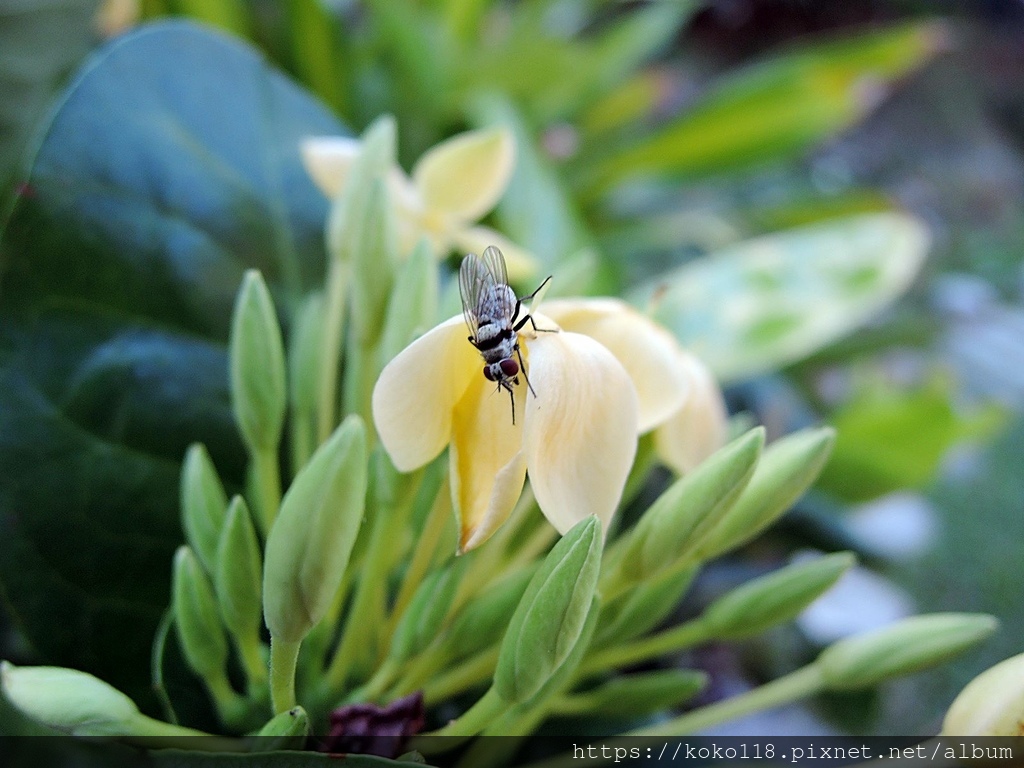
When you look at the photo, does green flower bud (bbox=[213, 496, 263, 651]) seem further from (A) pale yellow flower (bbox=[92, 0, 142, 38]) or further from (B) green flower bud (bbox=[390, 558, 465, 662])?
(A) pale yellow flower (bbox=[92, 0, 142, 38])

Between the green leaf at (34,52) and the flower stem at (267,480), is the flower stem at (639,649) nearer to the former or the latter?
the flower stem at (267,480)

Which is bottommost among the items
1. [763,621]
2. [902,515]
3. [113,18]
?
[902,515]

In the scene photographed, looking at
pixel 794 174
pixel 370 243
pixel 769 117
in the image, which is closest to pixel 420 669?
pixel 370 243

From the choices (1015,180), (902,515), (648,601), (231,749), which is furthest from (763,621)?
(1015,180)

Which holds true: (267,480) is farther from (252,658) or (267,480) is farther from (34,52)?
(34,52)

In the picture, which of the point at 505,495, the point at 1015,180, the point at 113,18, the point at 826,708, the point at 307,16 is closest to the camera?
the point at 505,495

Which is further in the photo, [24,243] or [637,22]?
[637,22]

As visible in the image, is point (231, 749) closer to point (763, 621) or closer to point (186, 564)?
point (186, 564)
